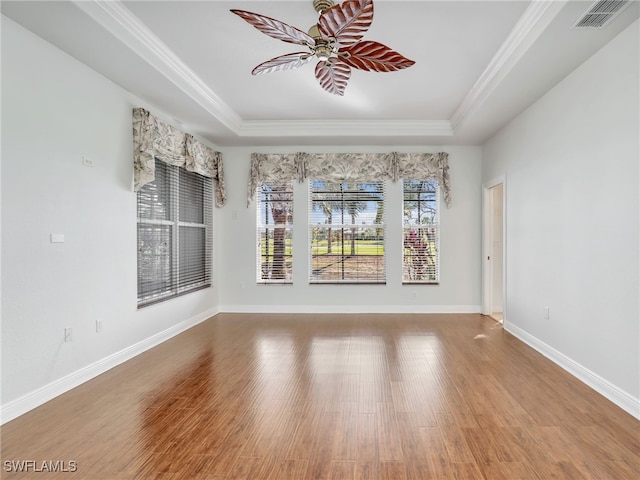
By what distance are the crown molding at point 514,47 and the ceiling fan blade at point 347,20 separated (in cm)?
128

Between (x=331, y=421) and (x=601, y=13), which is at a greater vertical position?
(x=601, y=13)

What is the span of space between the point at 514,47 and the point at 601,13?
0.70m

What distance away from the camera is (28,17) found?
2.53 metres

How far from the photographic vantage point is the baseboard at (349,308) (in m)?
5.99

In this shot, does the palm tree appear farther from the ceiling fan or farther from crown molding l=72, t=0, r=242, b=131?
the ceiling fan

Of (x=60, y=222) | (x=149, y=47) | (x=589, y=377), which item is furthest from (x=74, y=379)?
(x=589, y=377)

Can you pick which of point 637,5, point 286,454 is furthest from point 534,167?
point 286,454

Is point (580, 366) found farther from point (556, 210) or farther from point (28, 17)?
point (28, 17)

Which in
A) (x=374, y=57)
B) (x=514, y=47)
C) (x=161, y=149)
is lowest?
(x=161, y=149)

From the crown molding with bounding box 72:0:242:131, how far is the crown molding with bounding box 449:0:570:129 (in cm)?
296

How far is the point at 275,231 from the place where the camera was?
20.3 feet

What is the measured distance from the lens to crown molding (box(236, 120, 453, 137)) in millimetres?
5336

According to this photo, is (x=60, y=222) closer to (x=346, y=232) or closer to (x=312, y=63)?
(x=312, y=63)

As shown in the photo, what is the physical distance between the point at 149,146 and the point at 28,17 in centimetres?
152
